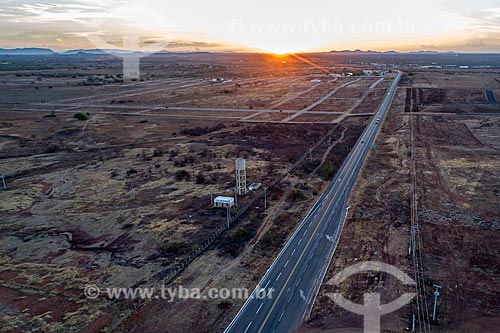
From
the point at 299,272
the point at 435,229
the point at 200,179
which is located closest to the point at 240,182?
the point at 200,179

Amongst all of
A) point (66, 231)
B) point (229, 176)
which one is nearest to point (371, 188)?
point (229, 176)

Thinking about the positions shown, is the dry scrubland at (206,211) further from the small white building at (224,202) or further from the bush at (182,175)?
the small white building at (224,202)

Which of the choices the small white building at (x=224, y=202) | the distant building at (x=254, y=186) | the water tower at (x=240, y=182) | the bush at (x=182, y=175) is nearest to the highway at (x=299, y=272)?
the distant building at (x=254, y=186)

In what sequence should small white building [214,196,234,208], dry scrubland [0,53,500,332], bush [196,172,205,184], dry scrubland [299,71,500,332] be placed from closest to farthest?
dry scrubland [299,71,500,332]
dry scrubland [0,53,500,332]
small white building [214,196,234,208]
bush [196,172,205,184]

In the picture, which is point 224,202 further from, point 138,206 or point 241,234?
point 138,206

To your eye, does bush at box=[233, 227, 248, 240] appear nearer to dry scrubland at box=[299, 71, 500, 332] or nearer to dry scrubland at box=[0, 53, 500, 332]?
dry scrubland at box=[0, 53, 500, 332]

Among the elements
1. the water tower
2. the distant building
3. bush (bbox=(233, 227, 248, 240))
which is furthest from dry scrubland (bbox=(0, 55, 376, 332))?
the distant building
